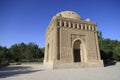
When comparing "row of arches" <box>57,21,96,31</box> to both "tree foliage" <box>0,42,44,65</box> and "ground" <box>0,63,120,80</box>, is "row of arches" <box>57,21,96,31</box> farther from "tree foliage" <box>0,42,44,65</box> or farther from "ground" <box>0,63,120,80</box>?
"tree foliage" <box>0,42,44,65</box>

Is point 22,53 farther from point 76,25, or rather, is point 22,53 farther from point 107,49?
point 76,25

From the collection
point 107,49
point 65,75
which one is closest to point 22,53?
point 107,49

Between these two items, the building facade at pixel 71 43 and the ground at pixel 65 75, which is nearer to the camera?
the ground at pixel 65 75

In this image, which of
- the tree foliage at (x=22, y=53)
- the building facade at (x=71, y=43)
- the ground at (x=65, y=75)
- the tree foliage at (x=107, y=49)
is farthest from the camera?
the tree foliage at (x=22, y=53)

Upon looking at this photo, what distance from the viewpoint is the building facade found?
617 inches

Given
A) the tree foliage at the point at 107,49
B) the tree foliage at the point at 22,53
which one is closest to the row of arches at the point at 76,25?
the tree foliage at the point at 107,49

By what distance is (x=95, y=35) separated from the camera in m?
19.9

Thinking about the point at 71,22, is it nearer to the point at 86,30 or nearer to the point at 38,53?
the point at 86,30

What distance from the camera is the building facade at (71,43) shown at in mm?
15672

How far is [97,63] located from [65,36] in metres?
6.51

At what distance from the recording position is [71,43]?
17.4 metres

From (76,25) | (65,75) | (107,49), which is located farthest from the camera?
(107,49)

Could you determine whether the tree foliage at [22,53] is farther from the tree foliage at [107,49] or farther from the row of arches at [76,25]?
the row of arches at [76,25]

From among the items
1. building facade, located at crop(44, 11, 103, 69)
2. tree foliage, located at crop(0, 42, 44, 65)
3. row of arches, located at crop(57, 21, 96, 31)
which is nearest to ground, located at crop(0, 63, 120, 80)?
building facade, located at crop(44, 11, 103, 69)
